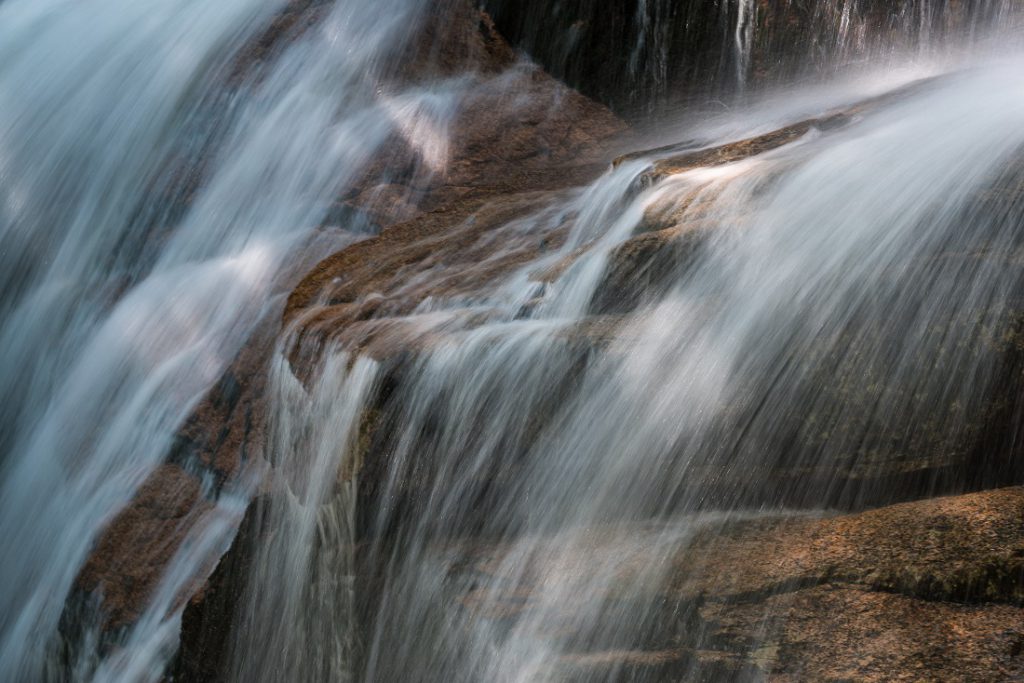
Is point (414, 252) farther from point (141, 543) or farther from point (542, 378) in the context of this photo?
point (141, 543)

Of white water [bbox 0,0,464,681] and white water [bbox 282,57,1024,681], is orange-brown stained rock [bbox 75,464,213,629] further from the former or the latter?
white water [bbox 282,57,1024,681]

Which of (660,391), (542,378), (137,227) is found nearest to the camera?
(660,391)

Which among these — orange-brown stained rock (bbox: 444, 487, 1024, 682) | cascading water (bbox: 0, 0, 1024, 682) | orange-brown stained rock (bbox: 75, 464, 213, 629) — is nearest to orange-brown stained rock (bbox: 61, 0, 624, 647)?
orange-brown stained rock (bbox: 75, 464, 213, 629)

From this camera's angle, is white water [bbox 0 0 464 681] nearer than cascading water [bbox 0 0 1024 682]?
No

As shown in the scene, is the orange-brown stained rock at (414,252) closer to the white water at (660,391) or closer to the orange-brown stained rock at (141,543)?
the orange-brown stained rock at (141,543)

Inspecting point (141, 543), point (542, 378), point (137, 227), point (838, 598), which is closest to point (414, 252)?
point (542, 378)

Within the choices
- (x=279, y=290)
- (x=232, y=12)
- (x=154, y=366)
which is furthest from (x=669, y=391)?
(x=232, y=12)

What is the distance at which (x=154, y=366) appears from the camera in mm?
6988

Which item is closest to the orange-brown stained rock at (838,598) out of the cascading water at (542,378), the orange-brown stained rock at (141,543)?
the cascading water at (542,378)

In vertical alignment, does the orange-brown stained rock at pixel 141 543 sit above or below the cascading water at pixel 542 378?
below

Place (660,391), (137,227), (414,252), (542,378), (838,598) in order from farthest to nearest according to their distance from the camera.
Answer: (137,227) → (414,252) → (542,378) → (660,391) → (838,598)

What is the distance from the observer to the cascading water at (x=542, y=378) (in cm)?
362

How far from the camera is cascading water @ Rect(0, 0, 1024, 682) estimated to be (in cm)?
362

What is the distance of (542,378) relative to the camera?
14.1 feet
